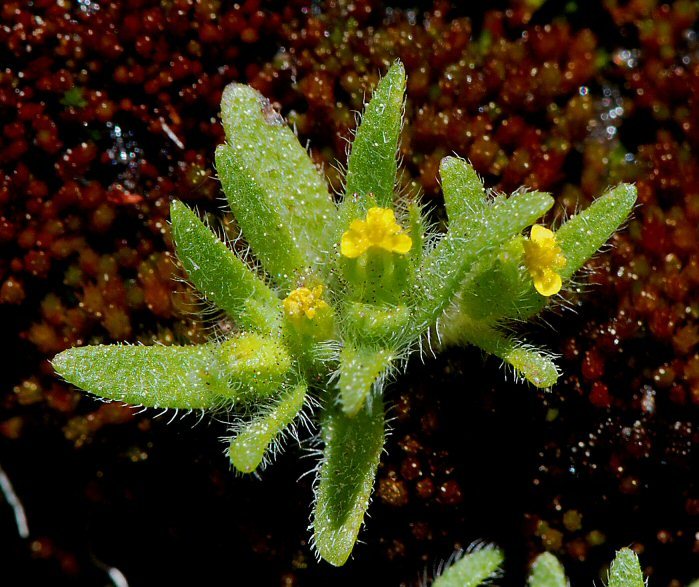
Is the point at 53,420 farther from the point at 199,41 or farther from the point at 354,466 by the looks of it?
the point at 199,41

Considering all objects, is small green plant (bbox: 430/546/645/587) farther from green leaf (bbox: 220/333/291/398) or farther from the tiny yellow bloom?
the tiny yellow bloom

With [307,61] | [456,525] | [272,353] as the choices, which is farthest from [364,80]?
[456,525]

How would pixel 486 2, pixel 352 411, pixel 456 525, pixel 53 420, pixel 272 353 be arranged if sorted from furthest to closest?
1. pixel 486 2
2. pixel 53 420
3. pixel 456 525
4. pixel 272 353
5. pixel 352 411

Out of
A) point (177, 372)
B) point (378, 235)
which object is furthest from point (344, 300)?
point (177, 372)

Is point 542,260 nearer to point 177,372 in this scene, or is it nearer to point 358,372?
point 358,372

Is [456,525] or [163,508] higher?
[456,525]

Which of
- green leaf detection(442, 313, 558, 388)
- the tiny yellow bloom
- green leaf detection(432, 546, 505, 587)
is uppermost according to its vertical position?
the tiny yellow bloom

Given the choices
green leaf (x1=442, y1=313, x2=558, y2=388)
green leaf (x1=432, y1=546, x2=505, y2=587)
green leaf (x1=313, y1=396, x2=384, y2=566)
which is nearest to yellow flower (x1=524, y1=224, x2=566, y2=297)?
green leaf (x1=442, y1=313, x2=558, y2=388)

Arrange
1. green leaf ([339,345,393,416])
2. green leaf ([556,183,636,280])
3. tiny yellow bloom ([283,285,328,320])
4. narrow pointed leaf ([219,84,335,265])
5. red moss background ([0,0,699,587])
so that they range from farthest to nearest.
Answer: red moss background ([0,0,699,587]), narrow pointed leaf ([219,84,335,265]), green leaf ([556,183,636,280]), tiny yellow bloom ([283,285,328,320]), green leaf ([339,345,393,416])

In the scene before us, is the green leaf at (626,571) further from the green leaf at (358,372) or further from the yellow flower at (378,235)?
the yellow flower at (378,235)
